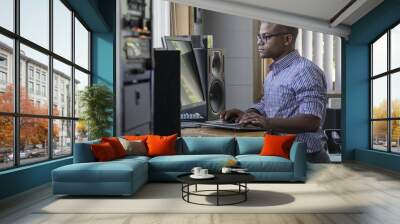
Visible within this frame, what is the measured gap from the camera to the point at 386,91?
28.3ft

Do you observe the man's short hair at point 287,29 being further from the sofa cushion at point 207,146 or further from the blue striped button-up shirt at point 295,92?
the sofa cushion at point 207,146

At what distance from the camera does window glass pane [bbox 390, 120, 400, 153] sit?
797cm

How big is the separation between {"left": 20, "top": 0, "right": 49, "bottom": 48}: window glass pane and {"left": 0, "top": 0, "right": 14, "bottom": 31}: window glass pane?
0.87 ft

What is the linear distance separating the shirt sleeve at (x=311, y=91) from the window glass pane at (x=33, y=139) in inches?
181

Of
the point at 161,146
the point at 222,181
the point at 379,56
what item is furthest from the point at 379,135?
the point at 222,181

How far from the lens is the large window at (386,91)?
815cm

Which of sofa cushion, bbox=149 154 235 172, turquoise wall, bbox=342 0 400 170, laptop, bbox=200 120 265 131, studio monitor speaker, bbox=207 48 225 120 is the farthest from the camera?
turquoise wall, bbox=342 0 400 170

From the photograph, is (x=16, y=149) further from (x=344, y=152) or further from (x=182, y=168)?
(x=344, y=152)

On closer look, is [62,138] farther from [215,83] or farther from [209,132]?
[215,83]

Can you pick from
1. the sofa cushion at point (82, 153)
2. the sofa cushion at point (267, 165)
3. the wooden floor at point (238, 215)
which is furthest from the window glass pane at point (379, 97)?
the sofa cushion at point (82, 153)

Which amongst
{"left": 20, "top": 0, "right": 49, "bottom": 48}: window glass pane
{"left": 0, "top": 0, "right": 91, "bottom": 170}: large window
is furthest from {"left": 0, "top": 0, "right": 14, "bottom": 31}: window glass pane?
{"left": 20, "top": 0, "right": 49, "bottom": 48}: window glass pane

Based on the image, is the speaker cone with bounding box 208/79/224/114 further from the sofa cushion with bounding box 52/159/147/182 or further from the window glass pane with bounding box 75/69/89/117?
the sofa cushion with bounding box 52/159/147/182

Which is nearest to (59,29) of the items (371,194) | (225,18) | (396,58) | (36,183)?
(36,183)

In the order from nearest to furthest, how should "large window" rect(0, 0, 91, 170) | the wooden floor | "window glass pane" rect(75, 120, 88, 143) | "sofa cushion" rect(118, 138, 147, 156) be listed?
the wooden floor → "large window" rect(0, 0, 91, 170) → "sofa cushion" rect(118, 138, 147, 156) → "window glass pane" rect(75, 120, 88, 143)
